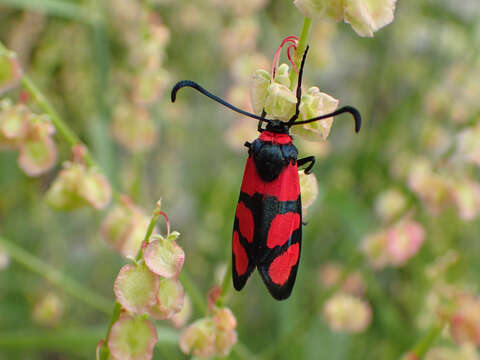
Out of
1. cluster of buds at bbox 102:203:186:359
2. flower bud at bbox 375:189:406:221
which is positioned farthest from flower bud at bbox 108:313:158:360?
flower bud at bbox 375:189:406:221

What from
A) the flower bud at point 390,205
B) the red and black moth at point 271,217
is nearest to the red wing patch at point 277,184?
the red and black moth at point 271,217

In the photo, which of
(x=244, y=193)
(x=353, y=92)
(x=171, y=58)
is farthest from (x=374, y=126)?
(x=244, y=193)

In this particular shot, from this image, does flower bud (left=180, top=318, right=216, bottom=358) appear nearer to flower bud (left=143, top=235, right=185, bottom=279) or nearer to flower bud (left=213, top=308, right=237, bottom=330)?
flower bud (left=213, top=308, right=237, bottom=330)

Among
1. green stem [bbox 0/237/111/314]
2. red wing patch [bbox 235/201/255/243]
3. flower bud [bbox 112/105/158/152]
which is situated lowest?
green stem [bbox 0/237/111/314]

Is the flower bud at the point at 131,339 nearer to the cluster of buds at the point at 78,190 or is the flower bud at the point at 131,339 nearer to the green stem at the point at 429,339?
the cluster of buds at the point at 78,190

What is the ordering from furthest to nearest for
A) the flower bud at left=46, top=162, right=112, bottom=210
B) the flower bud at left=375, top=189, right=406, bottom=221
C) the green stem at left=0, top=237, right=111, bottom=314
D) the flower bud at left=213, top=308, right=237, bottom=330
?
the flower bud at left=375, top=189, right=406, bottom=221, the green stem at left=0, top=237, right=111, bottom=314, the flower bud at left=46, top=162, right=112, bottom=210, the flower bud at left=213, top=308, right=237, bottom=330

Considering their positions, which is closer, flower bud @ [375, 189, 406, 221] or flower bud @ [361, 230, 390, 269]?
flower bud @ [361, 230, 390, 269]

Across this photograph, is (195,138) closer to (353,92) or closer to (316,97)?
(353,92)
